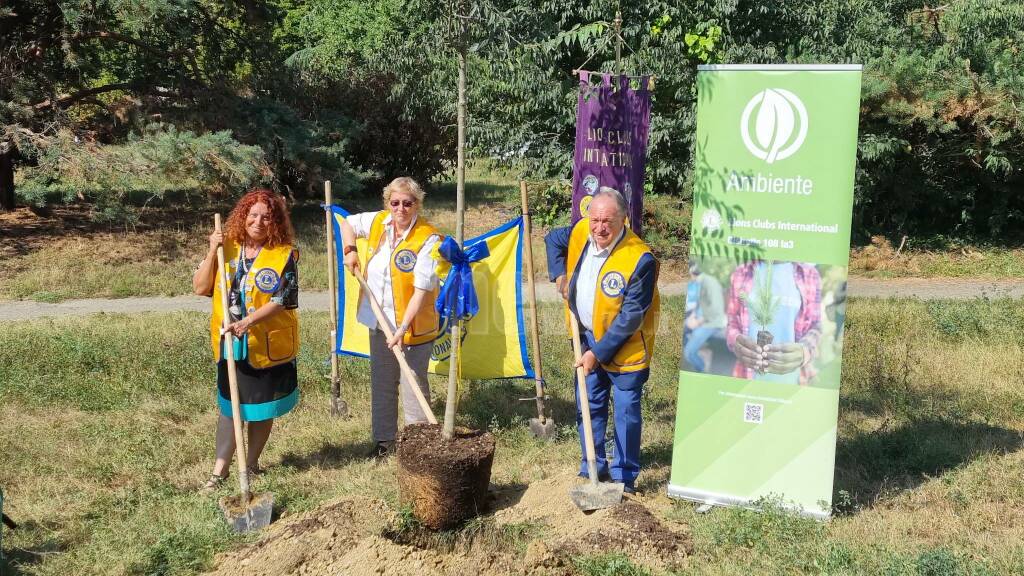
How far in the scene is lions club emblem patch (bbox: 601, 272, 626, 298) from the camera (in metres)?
4.94

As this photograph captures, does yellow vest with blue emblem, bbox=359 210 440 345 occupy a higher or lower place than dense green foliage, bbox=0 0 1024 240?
lower

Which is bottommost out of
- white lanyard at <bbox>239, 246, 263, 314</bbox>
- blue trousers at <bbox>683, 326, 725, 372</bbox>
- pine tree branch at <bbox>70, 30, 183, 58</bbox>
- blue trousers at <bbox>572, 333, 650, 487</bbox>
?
blue trousers at <bbox>572, 333, 650, 487</bbox>

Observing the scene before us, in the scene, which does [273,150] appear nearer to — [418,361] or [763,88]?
[418,361]

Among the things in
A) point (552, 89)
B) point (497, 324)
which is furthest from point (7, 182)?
point (497, 324)

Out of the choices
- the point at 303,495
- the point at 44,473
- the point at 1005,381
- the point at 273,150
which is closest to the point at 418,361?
the point at 303,495

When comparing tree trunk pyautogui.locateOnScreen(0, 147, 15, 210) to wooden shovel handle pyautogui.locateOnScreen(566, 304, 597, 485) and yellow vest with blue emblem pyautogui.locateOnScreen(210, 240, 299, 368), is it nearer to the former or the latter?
yellow vest with blue emblem pyautogui.locateOnScreen(210, 240, 299, 368)

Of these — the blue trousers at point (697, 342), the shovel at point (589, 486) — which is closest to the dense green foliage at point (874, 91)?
the blue trousers at point (697, 342)

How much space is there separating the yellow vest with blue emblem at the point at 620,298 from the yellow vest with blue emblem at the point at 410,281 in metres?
1.03

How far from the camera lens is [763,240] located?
4941mm

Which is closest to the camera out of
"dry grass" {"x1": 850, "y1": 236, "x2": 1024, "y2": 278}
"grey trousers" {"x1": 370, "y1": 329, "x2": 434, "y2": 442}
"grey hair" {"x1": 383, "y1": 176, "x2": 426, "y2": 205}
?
"grey hair" {"x1": 383, "y1": 176, "x2": 426, "y2": 205}

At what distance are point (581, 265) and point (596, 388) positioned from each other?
0.74 meters

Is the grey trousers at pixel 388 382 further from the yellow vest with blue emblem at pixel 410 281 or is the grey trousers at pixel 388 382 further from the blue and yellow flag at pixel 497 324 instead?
the blue and yellow flag at pixel 497 324

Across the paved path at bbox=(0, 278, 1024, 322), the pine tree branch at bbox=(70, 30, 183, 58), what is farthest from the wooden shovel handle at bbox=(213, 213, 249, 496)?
the pine tree branch at bbox=(70, 30, 183, 58)

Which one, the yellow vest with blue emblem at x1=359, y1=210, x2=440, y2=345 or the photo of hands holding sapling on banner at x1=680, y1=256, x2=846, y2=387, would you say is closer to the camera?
the photo of hands holding sapling on banner at x1=680, y1=256, x2=846, y2=387
